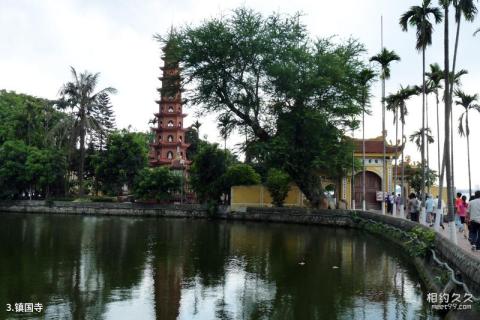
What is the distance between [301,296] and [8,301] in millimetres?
Result: 5648

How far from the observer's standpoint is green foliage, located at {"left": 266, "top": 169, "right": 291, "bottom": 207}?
3378cm

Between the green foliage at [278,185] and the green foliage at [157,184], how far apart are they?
29.7 feet

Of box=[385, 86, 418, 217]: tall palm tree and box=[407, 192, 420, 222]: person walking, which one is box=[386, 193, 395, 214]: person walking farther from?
box=[407, 192, 420, 222]: person walking

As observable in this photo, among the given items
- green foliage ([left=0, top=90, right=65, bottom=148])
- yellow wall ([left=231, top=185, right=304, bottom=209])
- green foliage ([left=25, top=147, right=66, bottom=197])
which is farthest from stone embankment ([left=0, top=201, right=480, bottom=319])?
green foliage ([left=0, top=90, right=65, bottom=148])

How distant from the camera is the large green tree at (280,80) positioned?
28703mm

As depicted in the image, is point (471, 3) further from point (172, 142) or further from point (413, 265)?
point (172, 142)

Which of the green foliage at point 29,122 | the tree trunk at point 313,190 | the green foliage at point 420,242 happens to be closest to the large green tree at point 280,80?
the tree trunk at point 313,190

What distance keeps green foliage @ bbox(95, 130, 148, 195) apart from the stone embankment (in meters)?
5.02

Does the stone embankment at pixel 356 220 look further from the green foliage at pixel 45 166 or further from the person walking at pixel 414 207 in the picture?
the green foliage at pixel 45 166

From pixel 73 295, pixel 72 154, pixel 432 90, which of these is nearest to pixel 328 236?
pixel 432 90

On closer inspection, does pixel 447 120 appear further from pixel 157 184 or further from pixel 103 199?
pixel 103 199

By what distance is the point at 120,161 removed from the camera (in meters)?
44.8

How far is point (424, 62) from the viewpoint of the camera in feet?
68.5

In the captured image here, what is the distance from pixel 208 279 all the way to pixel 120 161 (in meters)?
34.7
